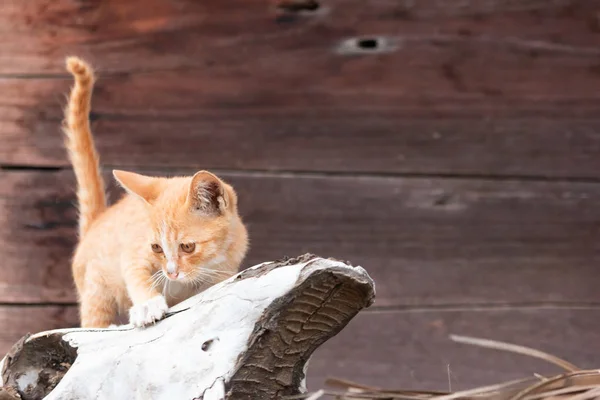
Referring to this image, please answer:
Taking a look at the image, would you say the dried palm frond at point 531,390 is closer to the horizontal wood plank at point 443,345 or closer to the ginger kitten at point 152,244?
the ginger kitten at point 152,244

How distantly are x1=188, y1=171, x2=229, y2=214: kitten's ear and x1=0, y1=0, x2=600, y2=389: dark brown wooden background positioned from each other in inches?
18.8

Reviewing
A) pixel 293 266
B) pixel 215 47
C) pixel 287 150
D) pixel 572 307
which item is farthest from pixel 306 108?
pixel 293 266

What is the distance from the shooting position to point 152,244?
1.18 meters

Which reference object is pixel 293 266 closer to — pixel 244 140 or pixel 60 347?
pixel 60 347

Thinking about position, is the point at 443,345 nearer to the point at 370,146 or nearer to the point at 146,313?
the point at 370,146

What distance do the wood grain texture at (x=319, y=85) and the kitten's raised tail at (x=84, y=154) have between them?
0.22 meters

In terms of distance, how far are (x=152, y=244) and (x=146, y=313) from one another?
0.62 feet

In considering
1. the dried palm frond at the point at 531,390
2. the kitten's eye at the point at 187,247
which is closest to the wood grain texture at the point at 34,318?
the kitten's eye at the point at 187,247

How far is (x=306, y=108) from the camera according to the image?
1.68 meters

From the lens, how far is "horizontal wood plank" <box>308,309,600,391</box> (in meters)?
1.70

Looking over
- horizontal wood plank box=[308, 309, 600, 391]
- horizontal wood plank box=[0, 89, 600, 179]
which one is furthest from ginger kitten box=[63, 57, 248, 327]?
horizontal wood plank box=[308, 309, 600, 391]

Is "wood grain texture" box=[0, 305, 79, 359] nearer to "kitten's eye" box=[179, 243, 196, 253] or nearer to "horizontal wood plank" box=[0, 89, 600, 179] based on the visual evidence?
"horizontal wood plank" box=[0, 89, 600, 179]

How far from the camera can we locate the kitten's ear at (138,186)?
122 centimetres

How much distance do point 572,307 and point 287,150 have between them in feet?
2.37
